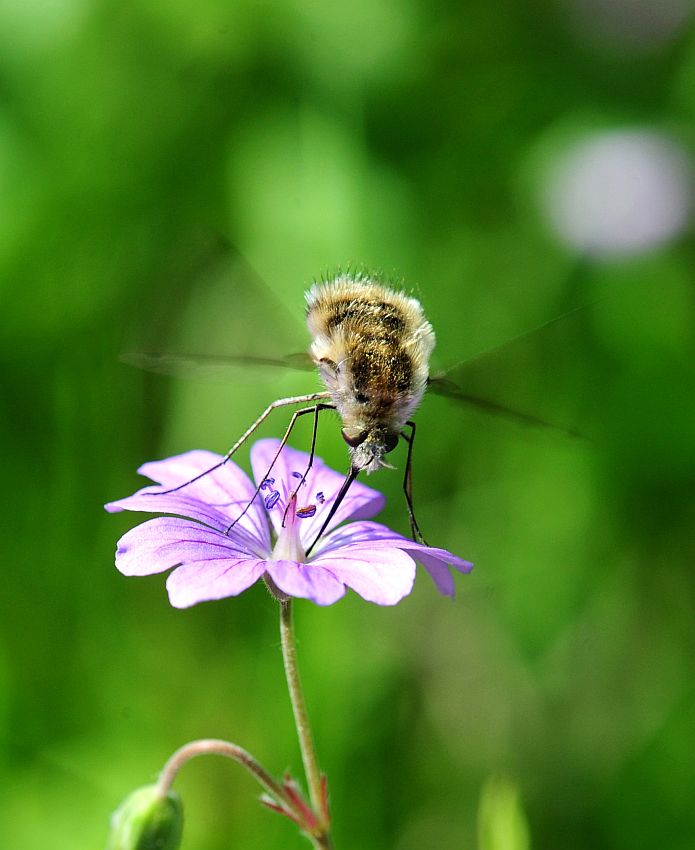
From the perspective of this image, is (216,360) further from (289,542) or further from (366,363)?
(289,542)

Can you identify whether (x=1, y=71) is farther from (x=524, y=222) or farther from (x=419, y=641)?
(x=419, y=641)

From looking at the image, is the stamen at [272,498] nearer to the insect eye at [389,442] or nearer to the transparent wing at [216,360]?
the transparent wing at [216,360]

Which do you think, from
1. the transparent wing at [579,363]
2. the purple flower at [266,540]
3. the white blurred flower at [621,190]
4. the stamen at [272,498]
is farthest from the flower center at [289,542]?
the white blurred flower at [621,190]

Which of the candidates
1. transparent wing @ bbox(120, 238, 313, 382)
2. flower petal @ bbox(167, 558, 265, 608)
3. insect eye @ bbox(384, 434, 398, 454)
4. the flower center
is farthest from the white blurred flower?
flower petal @ bbox(167, 558, 265, 608)

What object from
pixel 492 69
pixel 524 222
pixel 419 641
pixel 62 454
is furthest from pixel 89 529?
pixel 492 69

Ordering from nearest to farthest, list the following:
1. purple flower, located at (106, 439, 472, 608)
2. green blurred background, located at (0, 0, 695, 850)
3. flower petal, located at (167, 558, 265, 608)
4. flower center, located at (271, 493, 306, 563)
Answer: flower petal, located at (167, 558, 265, 608) < purple flower, located at (106, 439, 472, 608) < flower center, located at (271, 493, 306, 563) < green blurred background, located at (0, 0, 695, 850)

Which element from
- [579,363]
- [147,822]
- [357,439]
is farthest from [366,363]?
[579,363]

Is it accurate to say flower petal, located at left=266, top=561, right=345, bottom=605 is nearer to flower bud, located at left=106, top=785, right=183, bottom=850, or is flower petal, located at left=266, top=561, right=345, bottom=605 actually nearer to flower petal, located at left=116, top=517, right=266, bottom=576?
flower petal, located at left=116, top=517, right=266, bottom=576
